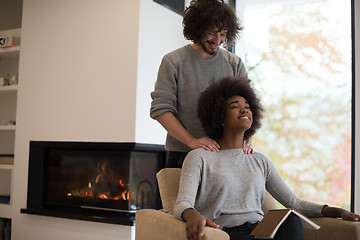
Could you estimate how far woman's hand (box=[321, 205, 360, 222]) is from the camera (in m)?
1.77

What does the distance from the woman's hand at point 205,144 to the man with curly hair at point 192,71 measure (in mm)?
47

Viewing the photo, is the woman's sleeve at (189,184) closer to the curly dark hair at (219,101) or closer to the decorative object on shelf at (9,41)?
the curly dark hair at (219,101)

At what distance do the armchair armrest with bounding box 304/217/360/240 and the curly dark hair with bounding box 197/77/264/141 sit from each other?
50 cm

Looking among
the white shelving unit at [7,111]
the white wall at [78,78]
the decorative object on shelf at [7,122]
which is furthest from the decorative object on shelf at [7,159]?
the decorative object on shelf at [7,122]

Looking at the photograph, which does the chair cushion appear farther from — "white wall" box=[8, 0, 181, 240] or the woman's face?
"white wall" box=[8, 0, 181, 240]

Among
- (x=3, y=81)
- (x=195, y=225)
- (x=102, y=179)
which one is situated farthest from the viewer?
(x=3, y=81)

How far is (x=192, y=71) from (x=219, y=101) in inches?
9.7

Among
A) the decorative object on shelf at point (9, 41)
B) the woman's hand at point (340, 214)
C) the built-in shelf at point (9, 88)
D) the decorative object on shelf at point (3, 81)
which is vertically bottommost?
the woman's hand at point (340, 214)

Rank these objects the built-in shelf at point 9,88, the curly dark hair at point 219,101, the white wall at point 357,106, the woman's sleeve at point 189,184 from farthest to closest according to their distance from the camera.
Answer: the built-in shelf at point 9,88, the white wall at point 357,106, the curly dark hair at point 219,101, the woman's sleeve at point 189,184

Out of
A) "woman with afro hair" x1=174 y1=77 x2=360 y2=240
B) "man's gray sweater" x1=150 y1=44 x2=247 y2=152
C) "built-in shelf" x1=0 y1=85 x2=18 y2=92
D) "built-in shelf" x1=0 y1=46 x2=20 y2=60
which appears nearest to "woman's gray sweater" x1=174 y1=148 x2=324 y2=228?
"woman with afro hair" x1=174 y1=77 x2=360 y2=240

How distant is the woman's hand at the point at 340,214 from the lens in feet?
5.81

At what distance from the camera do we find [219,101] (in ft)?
6.04

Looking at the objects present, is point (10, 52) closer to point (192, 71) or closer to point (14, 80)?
point (14, 80)

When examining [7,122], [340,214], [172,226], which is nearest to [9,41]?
[7,122]
